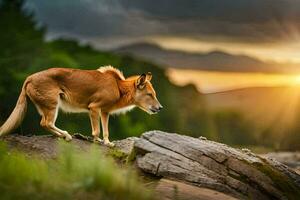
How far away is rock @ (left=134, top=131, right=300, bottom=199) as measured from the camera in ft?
48.0

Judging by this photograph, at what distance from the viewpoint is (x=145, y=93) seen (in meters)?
18.8

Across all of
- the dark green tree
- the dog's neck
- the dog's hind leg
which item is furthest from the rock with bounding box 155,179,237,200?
the dark green tree

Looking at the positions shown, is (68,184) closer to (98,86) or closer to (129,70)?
(98,86)

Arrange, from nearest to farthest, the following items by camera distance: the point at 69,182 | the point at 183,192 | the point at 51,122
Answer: the point at 69,182
the point at 183,192
the point at 51,122

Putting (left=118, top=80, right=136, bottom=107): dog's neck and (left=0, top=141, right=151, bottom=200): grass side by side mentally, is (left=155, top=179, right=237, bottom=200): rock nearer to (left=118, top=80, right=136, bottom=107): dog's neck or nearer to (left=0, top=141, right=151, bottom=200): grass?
(left=0, top=141, right=151, bottom=200): grass

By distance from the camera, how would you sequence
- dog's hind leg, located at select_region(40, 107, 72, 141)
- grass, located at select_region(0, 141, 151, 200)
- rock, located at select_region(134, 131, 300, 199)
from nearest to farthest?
grass, located at select_region(0, 141, 151, 200) → rock, located at select_region(134, 131, 300, 199) → dog's hind leg, located at select_region(40, 107, 72, 141)

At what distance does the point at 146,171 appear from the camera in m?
14.7

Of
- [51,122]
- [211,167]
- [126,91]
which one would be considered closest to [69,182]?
[211,167]

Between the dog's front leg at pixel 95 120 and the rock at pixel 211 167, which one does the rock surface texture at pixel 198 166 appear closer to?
the rock at pixel 211 167

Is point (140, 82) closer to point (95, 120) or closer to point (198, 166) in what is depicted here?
point (95, 120)

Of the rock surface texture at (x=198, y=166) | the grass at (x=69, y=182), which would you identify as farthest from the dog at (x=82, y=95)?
the grass at (x=69, y=182)

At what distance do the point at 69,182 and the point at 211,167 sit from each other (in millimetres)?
4334

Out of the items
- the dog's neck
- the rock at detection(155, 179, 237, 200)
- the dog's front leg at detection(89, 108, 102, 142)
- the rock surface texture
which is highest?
the dog's neck

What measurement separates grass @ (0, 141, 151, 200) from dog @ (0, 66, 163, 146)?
16.1 feet
